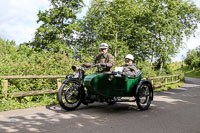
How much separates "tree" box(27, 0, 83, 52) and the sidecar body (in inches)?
777

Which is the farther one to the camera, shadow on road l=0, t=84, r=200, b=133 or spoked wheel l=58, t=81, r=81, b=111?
spoked wheel l=58, t=81, r=81, b=111

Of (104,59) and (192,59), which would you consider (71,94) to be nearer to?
(104,59)

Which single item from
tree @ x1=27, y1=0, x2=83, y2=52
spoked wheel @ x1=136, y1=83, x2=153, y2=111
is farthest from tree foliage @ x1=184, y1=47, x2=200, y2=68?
spoked wheel @ x1=136, y1=83, x2=153, y2=111

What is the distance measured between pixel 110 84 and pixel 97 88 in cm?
44

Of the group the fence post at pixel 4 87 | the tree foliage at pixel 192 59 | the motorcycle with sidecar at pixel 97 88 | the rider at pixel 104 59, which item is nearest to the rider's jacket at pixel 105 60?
the rider at pixel 104 59

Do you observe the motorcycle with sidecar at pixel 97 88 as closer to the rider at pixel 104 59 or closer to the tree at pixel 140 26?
the rider at pixel 104 59

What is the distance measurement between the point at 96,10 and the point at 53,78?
23478 millimetres

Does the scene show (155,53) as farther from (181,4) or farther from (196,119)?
(196,119)

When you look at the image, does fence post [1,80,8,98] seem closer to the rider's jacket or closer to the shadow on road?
the shadow on road

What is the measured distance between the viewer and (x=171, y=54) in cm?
2997

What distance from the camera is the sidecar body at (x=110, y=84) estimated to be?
18.5 ft

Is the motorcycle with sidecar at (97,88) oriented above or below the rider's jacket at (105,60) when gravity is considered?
below

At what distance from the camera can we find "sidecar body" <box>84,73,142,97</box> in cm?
562

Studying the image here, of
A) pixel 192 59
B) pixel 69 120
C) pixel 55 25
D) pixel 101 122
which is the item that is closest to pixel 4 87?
pixel 69 120
